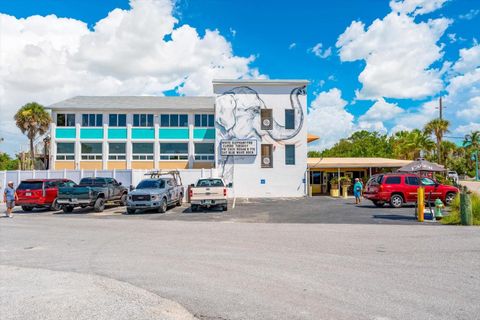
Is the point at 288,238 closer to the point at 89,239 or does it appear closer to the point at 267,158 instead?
the point at 89,239

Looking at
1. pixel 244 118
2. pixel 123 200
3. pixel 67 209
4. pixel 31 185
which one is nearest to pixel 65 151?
pixel 123 200

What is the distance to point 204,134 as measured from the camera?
36.3 meters

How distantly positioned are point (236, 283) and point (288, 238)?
526 cm

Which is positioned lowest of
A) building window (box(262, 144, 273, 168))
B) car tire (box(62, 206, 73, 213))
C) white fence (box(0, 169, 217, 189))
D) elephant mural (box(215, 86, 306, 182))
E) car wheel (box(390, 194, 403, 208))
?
car tire (box(62, 206, 73, 213))

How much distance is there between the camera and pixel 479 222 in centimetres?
1460

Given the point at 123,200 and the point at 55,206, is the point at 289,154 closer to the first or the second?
the point at 123,200

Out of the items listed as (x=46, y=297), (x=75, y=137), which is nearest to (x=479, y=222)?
(x=46, y=297)

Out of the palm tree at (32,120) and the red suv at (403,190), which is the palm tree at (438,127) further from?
the palm tree at (32,120)

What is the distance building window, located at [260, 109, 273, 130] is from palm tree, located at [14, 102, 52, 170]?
796 inches

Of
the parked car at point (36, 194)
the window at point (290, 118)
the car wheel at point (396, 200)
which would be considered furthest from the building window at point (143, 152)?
the car wheel at point (396, 200)

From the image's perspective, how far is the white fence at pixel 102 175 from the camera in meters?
28.4

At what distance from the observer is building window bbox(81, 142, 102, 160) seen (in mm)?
36344

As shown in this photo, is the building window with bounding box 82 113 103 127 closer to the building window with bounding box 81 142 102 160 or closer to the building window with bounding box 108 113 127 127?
the building window with bounding box 108 113 127 127

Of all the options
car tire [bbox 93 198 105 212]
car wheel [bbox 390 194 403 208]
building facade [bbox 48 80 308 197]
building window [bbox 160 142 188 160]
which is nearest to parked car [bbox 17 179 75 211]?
car tire [bbox 93 198 105 212]
